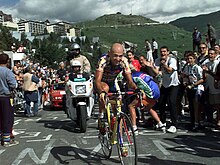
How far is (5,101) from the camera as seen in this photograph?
805cm

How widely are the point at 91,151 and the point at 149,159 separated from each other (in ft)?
4.28

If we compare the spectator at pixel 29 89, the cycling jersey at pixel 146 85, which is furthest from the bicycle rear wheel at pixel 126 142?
the spectator at pixel 29 89

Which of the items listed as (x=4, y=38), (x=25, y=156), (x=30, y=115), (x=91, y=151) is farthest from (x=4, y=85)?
(x=4, y=38)

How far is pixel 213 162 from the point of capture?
5.86 m

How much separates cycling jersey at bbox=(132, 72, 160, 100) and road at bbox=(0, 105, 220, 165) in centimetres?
92

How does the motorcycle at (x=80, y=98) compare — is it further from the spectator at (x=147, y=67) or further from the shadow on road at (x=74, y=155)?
the shadow on road at (x=74, y=155)

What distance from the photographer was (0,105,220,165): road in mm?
6211

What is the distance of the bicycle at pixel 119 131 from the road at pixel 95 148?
1.63ft

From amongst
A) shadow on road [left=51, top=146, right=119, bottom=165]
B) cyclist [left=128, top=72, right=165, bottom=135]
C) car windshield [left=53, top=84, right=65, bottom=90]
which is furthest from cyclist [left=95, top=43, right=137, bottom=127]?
car windshield [left=53, top=84, right=65, bottom=90]

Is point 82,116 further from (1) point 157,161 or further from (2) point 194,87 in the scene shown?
(1) point 157,161

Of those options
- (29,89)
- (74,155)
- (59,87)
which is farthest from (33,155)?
(59,87)

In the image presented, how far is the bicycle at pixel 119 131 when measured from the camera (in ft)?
16.8

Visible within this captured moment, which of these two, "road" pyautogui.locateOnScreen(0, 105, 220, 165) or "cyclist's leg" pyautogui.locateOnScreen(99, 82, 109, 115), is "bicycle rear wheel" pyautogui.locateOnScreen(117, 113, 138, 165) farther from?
"road" pyautogui.locateOnScreen(0, 105, 220, 165)

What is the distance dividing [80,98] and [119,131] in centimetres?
404
